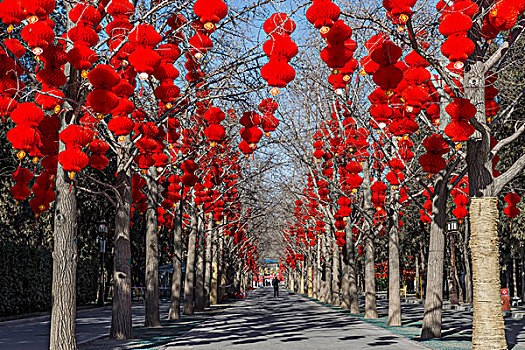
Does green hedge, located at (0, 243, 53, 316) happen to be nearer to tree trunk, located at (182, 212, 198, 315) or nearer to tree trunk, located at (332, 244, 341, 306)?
tree trunk, located at (182, 212, 198, 315)

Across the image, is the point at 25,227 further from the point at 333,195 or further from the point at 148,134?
the point at 148,134

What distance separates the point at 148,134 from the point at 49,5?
18.0 ft

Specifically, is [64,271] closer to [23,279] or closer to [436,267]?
[436,267]

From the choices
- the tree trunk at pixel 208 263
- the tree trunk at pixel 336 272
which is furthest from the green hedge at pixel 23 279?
the tree trunk at pixel 336 272

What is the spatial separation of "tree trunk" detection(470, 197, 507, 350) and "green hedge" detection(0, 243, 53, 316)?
23.2 meters

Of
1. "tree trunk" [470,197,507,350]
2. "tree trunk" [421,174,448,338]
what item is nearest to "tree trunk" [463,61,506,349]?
"tree trunk" [470,197,507,350]

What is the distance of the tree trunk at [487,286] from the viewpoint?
9.73 metres

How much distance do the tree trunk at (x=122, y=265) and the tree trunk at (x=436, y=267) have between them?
26.6 feet

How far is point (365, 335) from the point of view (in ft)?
57.5

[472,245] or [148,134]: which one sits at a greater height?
[148,134]

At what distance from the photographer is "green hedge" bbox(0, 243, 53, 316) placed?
2723 cm

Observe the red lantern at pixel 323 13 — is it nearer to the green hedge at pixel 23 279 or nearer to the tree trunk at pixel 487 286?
the tree trunk at pixel 487 286

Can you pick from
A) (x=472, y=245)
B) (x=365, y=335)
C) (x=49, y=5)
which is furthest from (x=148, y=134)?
(x=365, y=335)

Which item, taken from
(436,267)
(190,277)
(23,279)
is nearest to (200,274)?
(190,277)
